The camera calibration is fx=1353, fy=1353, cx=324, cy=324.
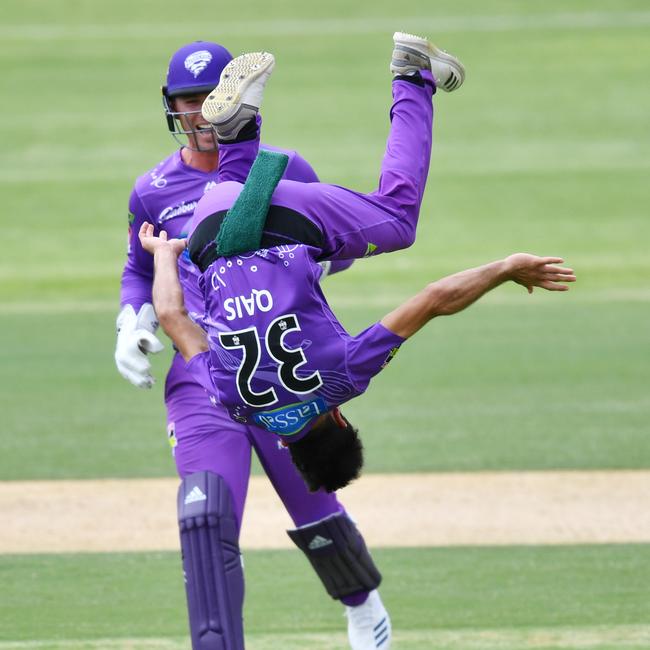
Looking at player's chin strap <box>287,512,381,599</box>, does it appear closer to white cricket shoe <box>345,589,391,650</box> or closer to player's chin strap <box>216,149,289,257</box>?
white cricket shoe <box>345,589,391,650</box>

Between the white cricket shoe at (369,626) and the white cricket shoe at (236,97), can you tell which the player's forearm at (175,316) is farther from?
the white cricket shoe at (369,626)

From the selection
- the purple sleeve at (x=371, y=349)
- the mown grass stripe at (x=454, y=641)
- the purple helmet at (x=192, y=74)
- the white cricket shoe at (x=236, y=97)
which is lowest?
the mown grass stripe at (x=454, y=641)

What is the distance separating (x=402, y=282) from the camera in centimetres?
1602

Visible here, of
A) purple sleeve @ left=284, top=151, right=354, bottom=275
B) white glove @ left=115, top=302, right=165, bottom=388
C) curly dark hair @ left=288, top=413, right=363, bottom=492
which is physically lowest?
curly dark hair @ left=288, top=413, right=363, bottom=492

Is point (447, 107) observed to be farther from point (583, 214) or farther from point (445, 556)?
point (445, 556)

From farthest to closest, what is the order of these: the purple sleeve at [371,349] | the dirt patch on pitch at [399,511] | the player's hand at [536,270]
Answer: the dirt patch on pitch at [399,511] < the purple sleeve at [371,349] < the player's hand at [536,270]

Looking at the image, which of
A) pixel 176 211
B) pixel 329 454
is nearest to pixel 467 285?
pixel 329 454

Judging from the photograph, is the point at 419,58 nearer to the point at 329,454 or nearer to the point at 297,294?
the point at 297,294

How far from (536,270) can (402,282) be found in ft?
38.8

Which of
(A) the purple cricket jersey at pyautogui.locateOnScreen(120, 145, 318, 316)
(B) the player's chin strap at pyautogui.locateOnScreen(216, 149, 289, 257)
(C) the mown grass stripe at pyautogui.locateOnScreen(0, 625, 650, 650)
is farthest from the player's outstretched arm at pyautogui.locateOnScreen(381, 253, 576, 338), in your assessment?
(C) the mown grass stripe at pyautogui.locateOnScreen(0, 625, 650, 650)

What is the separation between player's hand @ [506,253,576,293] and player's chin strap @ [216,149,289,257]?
780 mm

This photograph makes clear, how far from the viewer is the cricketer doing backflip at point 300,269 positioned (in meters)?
4.28

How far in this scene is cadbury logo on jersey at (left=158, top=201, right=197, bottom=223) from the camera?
5488 mm

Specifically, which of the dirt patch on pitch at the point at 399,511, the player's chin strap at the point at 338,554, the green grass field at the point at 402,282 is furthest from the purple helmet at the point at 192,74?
the dirt patch on pitch at the point at 399,511
